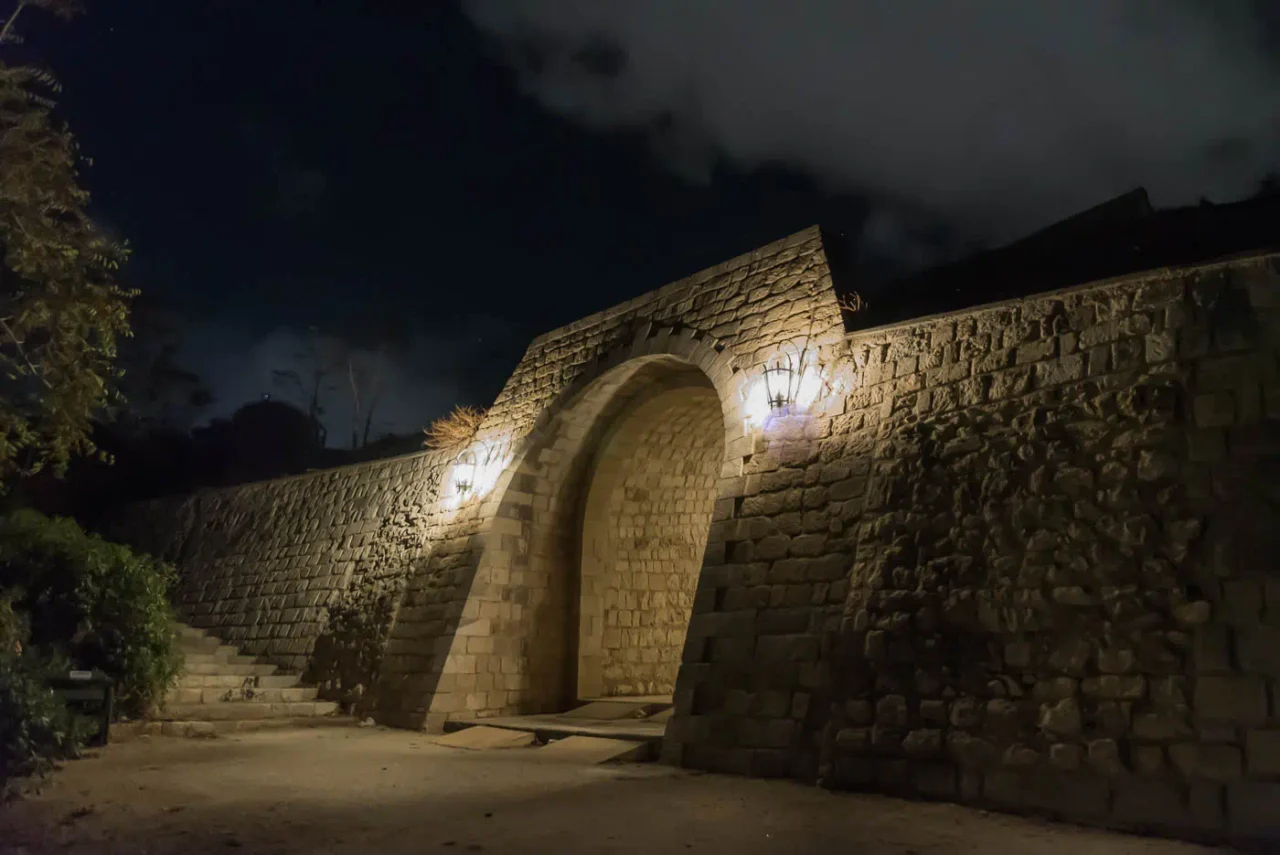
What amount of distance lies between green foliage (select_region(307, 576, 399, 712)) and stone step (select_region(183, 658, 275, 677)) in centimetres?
75

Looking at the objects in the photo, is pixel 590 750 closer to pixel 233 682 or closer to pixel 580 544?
pixel 580 544

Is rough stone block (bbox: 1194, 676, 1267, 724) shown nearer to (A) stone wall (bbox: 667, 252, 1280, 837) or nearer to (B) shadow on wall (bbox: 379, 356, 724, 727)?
(A) stone wall (bbox: 667, 252, 1280, 837)

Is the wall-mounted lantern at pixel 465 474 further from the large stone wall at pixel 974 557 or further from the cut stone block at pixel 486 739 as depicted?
the cut stone block at pixel 486 739

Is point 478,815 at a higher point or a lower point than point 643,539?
lower

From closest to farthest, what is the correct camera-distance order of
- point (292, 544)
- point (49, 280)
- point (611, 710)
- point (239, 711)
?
point (49, 280)
point (611, 710)
point (239, 711)
point (292, 544)

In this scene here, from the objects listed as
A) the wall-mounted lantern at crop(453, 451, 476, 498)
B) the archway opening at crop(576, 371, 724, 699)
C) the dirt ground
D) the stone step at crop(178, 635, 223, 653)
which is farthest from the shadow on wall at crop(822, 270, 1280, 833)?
the stone step at crop(178, 635, 223, 653)

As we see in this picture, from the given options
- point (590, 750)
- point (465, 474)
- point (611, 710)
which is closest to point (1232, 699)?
point (590, 750)

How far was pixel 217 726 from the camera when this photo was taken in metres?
9.88

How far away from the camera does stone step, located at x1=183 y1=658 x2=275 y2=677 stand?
11.4 meters

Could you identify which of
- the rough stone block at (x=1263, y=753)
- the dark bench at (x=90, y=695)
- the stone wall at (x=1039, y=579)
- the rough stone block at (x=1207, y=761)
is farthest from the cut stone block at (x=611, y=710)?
the rough stone block at (x=1263, y=753)

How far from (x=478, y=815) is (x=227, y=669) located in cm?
816

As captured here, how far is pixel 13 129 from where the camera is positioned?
641 centimetres

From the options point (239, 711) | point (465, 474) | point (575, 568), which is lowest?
point (239, 711)

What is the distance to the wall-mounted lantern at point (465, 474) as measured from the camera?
1105 centimetres
